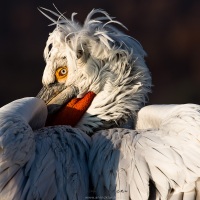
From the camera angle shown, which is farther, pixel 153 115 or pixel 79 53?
pixel 79 53

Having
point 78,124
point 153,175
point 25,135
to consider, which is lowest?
point 78,124

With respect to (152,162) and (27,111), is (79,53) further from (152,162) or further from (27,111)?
(152,162)

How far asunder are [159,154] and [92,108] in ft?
2.61

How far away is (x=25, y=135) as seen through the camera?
1.72m

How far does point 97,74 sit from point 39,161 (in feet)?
2.80

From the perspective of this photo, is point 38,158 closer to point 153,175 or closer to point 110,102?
point 153,175

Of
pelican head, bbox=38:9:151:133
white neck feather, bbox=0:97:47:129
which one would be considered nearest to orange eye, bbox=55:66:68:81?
pelican head, bbox=38:9:151:133

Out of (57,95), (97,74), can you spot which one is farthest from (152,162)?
(57,95)

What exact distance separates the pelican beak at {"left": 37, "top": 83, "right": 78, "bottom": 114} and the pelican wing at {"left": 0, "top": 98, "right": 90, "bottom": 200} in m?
0.67

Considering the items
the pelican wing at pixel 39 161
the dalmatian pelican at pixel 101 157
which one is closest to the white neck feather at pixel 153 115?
the dalmatian pelican at pixel 101 157

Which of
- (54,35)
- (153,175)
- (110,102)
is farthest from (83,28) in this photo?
(153,175)

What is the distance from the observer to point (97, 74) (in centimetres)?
254

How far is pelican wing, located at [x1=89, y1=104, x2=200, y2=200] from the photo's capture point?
1.69m

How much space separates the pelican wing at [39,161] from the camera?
1.64 metres
